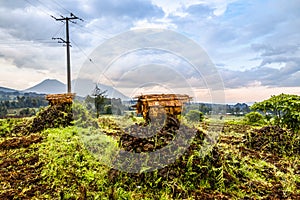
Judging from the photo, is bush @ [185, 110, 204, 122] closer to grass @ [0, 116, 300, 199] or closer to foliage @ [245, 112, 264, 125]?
grass @ [0, 116, 300, 199]

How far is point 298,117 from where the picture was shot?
6.91m

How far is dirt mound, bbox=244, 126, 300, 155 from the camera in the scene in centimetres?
581

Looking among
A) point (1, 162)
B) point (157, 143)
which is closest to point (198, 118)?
point (157, 143)

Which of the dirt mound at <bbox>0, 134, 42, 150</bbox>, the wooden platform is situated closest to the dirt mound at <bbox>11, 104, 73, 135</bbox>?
the wooden platform

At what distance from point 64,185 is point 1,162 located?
1.95 m

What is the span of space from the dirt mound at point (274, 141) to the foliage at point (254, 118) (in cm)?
494

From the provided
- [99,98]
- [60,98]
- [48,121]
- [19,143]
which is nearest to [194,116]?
[19,143]

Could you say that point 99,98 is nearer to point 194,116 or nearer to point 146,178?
point 194,116

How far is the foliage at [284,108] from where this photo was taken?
7.07 m

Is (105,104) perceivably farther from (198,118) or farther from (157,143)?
(157,143)

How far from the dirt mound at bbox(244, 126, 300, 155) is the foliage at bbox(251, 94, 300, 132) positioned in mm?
1088

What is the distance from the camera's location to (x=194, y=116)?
18.2ft

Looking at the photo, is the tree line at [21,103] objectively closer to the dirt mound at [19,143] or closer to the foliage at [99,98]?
the foliage at [99,98]

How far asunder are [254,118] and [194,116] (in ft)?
21.8
